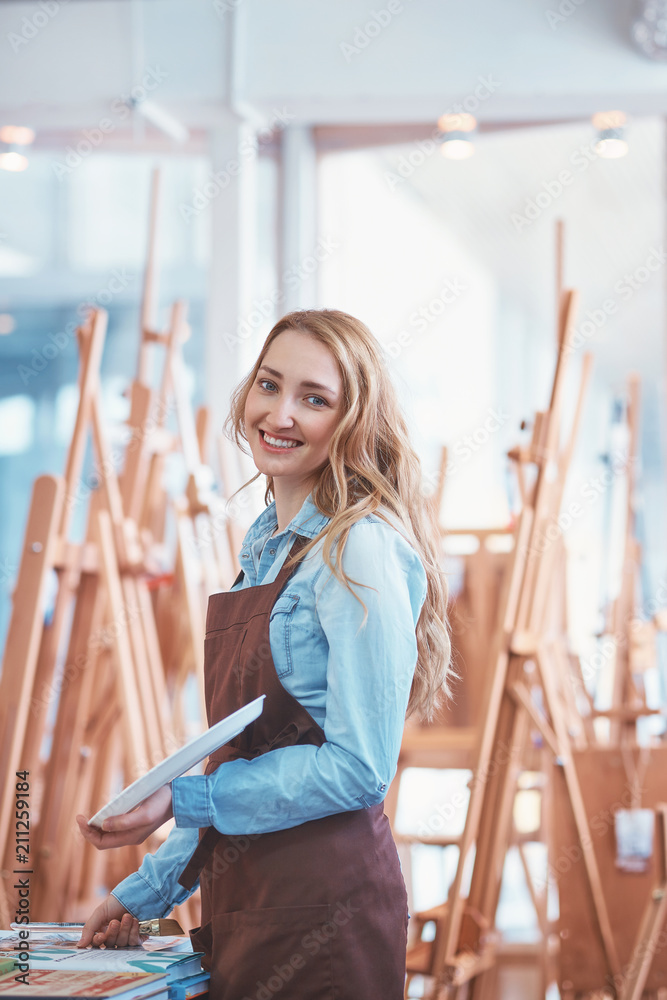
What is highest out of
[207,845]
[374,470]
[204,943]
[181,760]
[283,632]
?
[374,470]

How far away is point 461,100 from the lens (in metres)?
3.81

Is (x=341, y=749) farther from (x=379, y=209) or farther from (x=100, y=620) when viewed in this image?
(x=379, y=209)

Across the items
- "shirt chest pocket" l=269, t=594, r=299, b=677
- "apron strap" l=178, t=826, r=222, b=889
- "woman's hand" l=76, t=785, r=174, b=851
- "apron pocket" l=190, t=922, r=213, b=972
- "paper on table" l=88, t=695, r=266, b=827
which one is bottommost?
"apron pocket" l=190, t=922, r=213, b=972

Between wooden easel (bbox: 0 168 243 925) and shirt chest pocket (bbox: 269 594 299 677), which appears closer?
shirt chest pocket (bbox: 269 594 299 677)

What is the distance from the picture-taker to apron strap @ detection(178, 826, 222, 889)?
1.13 m

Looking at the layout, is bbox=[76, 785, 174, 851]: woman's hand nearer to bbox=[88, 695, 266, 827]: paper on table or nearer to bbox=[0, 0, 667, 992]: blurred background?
bbox=[88, 695, 266, 827]: paper on table

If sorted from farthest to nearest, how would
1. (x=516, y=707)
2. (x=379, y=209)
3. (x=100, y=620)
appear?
(x=379, y=209), (x=100, y=620), (x=516, y=707)

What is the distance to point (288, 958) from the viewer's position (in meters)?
1.04

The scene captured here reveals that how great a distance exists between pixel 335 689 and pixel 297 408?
1.07ft

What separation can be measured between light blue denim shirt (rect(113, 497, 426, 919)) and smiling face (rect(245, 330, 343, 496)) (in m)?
0.12

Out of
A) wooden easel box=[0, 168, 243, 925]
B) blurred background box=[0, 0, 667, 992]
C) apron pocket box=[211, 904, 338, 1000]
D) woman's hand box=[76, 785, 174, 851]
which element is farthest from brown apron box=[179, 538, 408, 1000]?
blurred background box=[0, 0, 667, 992]

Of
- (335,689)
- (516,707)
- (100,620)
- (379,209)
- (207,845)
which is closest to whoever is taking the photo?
(335,689)

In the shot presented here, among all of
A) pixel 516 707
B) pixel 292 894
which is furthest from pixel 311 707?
pixel 516 707

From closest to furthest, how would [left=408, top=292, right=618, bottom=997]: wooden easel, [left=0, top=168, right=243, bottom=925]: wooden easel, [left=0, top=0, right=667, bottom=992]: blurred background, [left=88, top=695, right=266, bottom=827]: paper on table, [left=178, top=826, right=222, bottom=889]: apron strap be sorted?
[left=88, top=695, right=266, bottom=827]: paper on table → [left=178, top=826, right=222, bottom=889]: apron strap → [left=0, top=168, right=243, bottom=925]: wooden easel → [left=408, top=292, right=618, bottom=997]: wooden easel → [left=0, top=0, right=667, bottom=992]: blurred background
